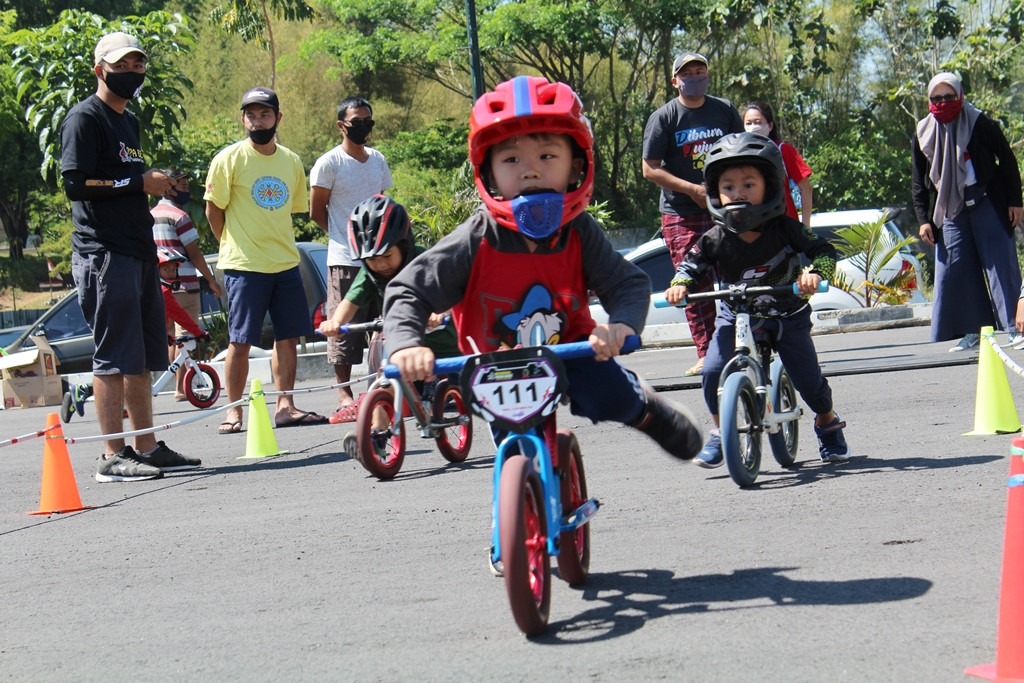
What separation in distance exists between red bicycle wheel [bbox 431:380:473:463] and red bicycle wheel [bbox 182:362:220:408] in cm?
476

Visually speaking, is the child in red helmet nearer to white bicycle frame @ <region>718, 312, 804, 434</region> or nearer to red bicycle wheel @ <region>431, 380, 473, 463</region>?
Result: red bicycle wheel @ <region>431, 380, 473, 463</region>

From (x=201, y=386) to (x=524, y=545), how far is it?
8684mm

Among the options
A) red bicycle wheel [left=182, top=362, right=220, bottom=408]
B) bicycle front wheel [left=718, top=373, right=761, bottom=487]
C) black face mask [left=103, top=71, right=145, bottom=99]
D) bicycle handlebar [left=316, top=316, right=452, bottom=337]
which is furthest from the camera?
red bicycle wheel [left=182, top=362, right=220, bottom=408]

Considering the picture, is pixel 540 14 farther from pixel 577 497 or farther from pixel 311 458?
pixel 577 497

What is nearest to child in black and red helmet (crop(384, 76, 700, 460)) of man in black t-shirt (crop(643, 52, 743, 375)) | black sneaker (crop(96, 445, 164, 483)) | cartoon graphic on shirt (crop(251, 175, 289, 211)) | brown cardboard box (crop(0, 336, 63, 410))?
black sneaker (crop(96, 445, 164, 483))

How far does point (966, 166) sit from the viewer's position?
9.27 meters

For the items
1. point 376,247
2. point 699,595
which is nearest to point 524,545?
point 699,595

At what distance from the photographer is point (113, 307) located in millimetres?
6941

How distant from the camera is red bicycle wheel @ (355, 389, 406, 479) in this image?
6324mm

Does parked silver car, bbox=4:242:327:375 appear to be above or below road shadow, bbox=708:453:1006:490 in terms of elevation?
above

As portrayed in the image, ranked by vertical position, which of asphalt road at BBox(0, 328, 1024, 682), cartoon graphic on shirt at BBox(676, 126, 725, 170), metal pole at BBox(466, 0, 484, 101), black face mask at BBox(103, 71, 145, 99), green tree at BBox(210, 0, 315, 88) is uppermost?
green tree at BBox(210, 0, 315, 88)

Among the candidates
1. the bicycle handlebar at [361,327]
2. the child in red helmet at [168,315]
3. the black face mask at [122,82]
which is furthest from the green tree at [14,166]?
the bicycle handlebar at [361,327]

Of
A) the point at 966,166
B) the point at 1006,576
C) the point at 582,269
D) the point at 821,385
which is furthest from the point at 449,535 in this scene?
the point at 966,166

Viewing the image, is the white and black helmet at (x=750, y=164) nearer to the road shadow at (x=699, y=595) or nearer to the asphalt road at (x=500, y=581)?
the asphalt road at (x=500, y=581)
